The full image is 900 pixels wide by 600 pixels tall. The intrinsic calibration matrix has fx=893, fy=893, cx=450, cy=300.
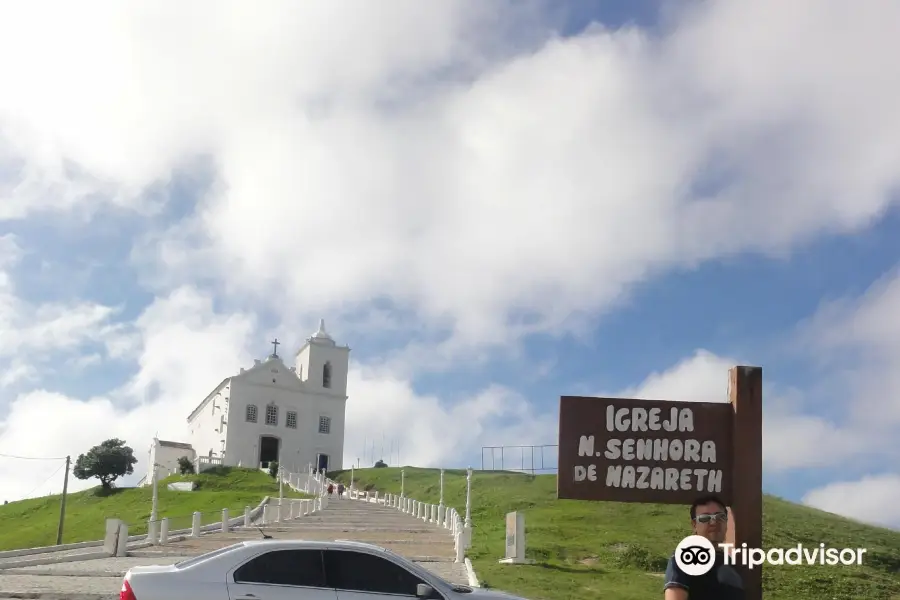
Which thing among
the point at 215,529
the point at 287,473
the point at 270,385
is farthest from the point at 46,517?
the point at 215,529

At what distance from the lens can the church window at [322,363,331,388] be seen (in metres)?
81.9

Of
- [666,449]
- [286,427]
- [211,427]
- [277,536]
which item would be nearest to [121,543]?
[277,536]

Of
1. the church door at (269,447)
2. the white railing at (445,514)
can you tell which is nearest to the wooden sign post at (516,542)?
the white railing at (445,514)

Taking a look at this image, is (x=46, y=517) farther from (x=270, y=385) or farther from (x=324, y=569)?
(x=324, y=569)

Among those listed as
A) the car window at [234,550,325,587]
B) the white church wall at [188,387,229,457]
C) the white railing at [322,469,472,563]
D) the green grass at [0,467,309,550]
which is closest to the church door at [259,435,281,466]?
the white church wall at [188,387,229,457]

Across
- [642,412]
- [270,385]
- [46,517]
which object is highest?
[270,385]

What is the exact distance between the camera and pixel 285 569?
28.1 ft

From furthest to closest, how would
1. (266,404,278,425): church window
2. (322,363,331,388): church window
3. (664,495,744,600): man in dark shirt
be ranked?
(322,363,331,388): church window < (266,404,278,425): church window < (664,495,744,600): man in dark shirt

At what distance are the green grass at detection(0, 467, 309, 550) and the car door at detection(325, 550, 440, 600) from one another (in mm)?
30917

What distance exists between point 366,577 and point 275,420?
6974 centimetres

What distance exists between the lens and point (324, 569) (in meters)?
8.62

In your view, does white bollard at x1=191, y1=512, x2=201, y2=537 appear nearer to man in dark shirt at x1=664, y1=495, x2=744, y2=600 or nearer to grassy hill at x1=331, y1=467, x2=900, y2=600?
grassy hill at x1=331, y1=467, x2=900, y2=600

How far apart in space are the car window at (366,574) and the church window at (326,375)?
73800 millimetres

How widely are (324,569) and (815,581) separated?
1695 centimetres
